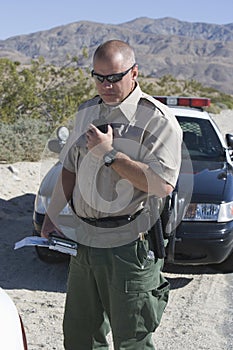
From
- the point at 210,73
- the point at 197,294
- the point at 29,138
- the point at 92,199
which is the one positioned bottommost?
the point at 210,73

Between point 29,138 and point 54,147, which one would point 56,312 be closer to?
point 54,147

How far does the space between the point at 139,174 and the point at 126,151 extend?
0.54ft

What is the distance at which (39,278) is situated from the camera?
17.7 feet

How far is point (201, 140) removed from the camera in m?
6.52

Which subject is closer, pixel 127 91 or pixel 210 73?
pixel 127 91

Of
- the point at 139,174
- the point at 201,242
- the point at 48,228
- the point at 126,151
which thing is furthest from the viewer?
the point at 201,242

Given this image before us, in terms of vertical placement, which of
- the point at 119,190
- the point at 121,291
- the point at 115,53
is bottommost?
the point at 121,291

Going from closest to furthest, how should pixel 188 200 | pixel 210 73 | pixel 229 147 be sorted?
1. pixel 188 200
2. pixel 229 147
3. pixel 210 73

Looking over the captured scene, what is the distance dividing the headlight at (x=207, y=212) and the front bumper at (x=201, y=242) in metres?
0.04

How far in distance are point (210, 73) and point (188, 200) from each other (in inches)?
7016

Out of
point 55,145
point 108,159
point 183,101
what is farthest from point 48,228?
point 183,101

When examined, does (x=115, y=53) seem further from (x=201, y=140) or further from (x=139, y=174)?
(x=201, y=140)

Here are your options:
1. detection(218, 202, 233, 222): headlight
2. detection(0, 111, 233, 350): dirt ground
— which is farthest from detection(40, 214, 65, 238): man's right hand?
→ detection(218, 202, 233, 222): headlight

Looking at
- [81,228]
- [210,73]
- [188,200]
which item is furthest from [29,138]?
[210,73]
